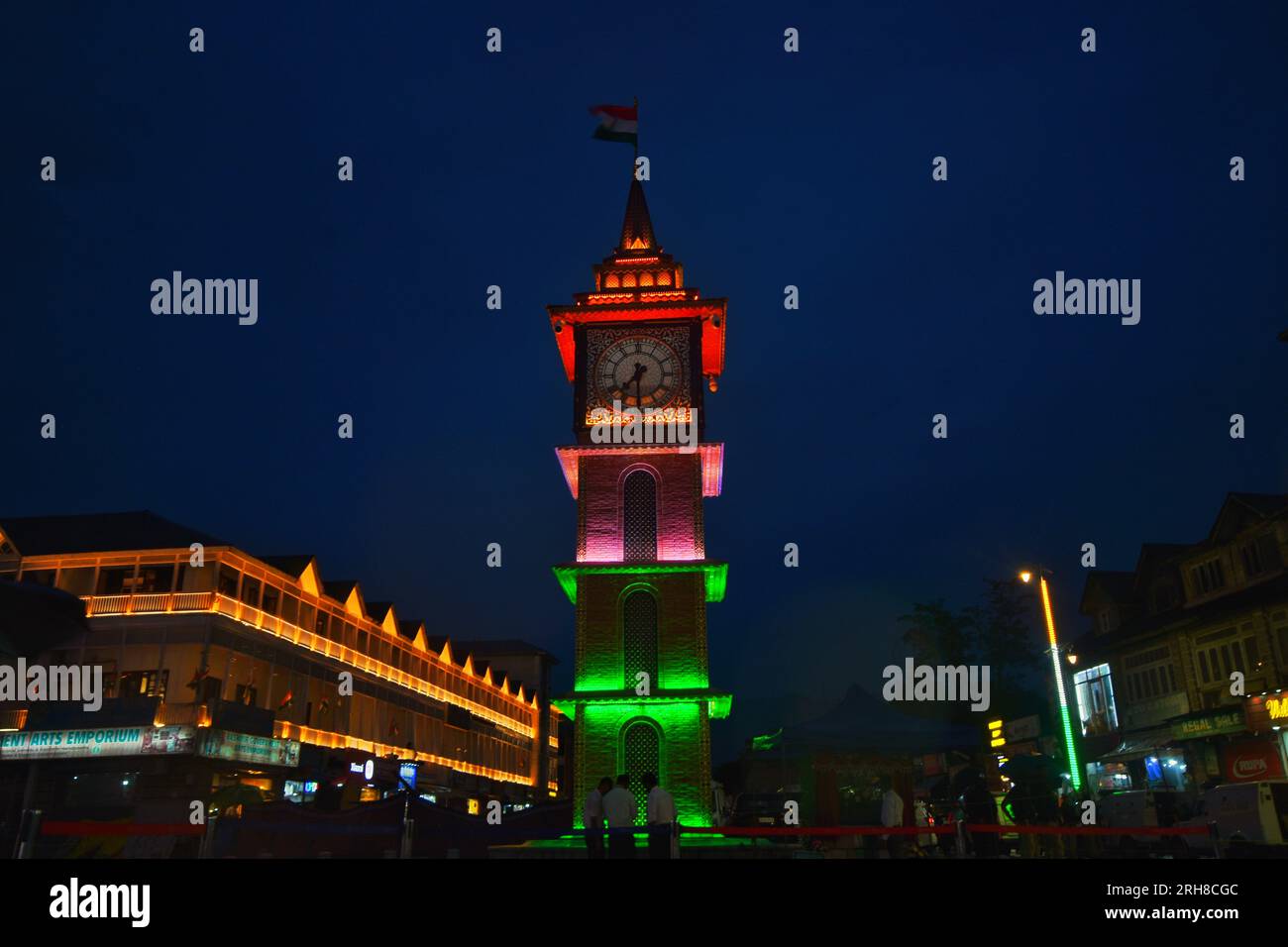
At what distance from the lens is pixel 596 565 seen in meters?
23.5

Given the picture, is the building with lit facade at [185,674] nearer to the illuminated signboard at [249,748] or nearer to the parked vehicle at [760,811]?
the illuminated signboard at [249,748]

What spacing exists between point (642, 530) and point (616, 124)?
14.2m

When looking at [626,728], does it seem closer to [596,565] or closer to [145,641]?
[596,565]

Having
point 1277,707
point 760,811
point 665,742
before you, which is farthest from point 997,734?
point 665,742

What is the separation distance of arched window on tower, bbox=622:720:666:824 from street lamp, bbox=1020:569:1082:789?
11.8m

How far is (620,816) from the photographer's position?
13.7m

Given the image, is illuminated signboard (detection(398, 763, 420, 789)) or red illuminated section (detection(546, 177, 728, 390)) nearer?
red illuminated section (detection(546, 177, 728, 390))

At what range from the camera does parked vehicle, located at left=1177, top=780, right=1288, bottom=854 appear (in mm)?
18031

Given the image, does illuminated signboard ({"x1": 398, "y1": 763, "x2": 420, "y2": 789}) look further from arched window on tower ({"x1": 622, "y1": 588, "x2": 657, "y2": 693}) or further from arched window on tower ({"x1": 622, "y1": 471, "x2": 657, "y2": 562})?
arched window on tower ({"x1": 622, "y1": 471, "x2": 657, "y2": 562})

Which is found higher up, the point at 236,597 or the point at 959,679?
the point at 236,597

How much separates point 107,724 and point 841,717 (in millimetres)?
24521

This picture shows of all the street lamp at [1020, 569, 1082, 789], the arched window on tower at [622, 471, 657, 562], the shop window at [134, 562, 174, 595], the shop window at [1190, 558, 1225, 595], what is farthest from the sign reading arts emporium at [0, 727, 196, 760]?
the shop window at [1190, 558, 1225, 595]

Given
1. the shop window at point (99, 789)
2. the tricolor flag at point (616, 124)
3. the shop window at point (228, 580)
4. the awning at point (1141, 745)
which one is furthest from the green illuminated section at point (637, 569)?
the awning at point (1141, 745)
